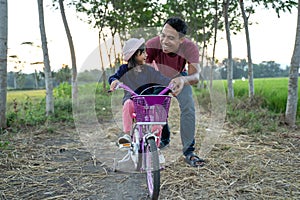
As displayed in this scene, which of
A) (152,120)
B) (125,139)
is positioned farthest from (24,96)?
(152,120)

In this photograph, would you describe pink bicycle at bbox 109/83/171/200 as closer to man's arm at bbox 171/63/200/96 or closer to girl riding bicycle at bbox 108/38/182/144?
man's arm at bbox 171/63/200/96

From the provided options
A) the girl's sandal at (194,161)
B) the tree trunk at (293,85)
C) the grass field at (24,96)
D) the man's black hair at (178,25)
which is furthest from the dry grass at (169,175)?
the grass field at (24,96)

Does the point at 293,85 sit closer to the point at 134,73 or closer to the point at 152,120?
the point at 134,73

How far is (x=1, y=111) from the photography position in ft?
16.8

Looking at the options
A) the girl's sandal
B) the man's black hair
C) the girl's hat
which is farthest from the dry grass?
the man's black hair

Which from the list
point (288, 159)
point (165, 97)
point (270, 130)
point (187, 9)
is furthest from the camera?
point (187, 9)

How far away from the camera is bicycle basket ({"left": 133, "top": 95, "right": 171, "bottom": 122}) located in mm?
2307

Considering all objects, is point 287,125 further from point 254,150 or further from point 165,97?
point 165,97

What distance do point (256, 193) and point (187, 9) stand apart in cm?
1243

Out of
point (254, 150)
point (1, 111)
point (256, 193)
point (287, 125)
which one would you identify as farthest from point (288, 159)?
point (1, 111)

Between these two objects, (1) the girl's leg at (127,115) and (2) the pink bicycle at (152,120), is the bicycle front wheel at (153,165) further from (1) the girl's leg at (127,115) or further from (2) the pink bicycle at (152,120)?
(1) the girl's leg at (127,115)

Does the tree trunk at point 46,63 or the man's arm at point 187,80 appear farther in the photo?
the tree trunk at point 46,63

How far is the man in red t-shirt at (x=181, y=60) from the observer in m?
2.95

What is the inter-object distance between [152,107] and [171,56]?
3.18ft
